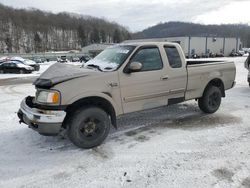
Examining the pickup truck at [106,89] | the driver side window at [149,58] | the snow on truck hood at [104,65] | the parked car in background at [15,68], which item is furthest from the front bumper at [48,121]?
the parked car in background at [15,68]

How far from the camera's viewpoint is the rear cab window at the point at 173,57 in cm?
605

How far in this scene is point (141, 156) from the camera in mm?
4578

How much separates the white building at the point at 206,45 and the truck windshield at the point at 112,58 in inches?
2783

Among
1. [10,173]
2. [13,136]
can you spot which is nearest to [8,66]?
[13,136]

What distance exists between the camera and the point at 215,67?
708 cm

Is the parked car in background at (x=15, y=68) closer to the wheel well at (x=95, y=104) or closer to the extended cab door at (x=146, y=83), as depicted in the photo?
the extended cab door at (x=146, y=83)

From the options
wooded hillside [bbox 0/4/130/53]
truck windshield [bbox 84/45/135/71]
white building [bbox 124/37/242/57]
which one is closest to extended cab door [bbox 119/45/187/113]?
truck windshield [bbox 84/45/135/71]

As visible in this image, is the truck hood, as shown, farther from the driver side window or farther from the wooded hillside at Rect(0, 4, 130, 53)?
the wooded hillside at Rect(0, 4, 130, 53)

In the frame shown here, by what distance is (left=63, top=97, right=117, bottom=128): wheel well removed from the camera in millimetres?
4758

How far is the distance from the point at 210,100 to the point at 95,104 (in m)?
3.40

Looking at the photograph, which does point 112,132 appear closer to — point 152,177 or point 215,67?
point 152,177

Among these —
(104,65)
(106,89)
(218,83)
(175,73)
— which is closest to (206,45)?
(218,83)

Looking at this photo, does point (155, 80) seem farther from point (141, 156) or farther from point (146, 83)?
point (141, 156)

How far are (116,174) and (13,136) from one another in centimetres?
269
